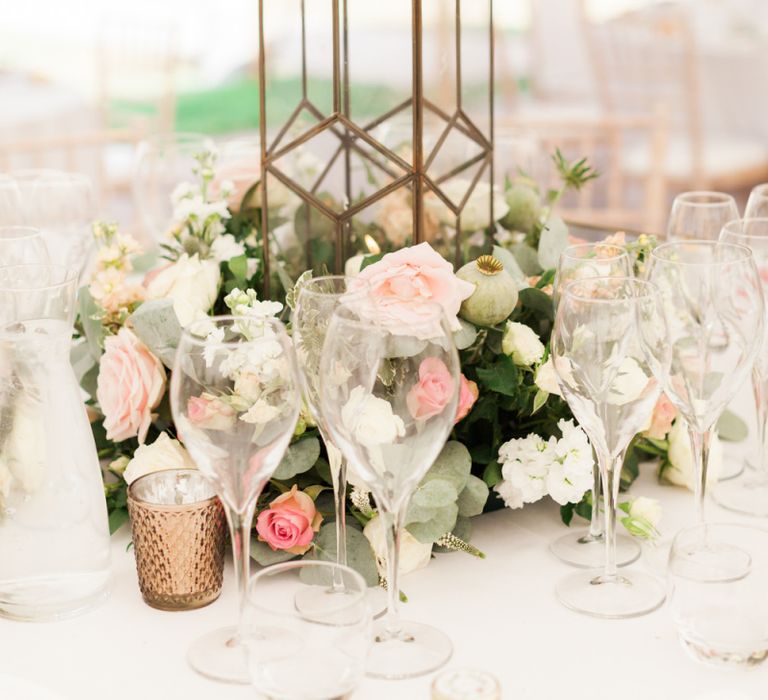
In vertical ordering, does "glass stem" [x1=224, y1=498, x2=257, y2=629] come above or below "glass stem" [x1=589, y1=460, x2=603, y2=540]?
above

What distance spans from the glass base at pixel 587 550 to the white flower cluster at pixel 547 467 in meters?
0.04

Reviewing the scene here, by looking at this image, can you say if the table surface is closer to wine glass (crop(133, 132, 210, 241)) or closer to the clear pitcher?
the clear pitcher

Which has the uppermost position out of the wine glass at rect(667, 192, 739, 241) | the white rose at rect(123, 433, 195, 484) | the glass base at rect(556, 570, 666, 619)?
the wine glass at rect(667, 192, 739, 241)

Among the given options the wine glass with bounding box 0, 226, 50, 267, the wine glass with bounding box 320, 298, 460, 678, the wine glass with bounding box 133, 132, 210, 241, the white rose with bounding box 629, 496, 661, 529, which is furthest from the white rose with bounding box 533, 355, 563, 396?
the wine glass with bounding box 133, 132, 210, 241

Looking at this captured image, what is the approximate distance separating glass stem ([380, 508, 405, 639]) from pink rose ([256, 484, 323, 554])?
0.41 feet

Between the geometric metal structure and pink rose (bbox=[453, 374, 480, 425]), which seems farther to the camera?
the geometric metal structure

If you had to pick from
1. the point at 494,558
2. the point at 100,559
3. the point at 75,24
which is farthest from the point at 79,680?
the point at 75,24

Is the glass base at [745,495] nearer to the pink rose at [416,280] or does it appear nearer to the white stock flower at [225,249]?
the pink rose at [416,280]

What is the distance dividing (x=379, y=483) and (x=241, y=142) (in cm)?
81

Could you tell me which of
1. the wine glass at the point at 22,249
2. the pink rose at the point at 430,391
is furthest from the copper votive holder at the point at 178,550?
the wine glass at the point at 22,249

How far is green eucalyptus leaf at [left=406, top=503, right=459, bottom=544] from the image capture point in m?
1.00

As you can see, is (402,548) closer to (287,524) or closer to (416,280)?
(287,524)

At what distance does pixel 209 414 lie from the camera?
32.4 inches

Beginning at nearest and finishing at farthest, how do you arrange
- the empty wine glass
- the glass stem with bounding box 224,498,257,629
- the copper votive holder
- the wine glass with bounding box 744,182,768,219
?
the empty wine glass → the glass stem with bounding box 224,498,257,629 → the copper votive holder → the wine glass with bounding box 744,182,768,219
